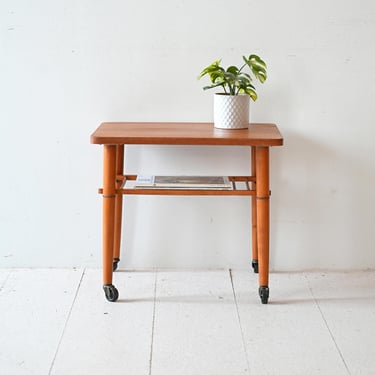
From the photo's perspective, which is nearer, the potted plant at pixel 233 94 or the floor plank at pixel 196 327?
the floor plank at pixel 196 327

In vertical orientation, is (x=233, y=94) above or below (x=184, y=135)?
above

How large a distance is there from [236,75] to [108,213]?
65 cm

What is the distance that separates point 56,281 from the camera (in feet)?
8.36

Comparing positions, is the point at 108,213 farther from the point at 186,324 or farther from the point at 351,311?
the point at 351,311

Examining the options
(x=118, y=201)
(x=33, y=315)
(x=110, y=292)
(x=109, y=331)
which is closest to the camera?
(x=109, y=331)

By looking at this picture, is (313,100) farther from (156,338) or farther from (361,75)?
(156,338)

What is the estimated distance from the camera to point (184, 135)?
2.29m

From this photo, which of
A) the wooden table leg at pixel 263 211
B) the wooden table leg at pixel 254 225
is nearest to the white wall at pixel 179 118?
the wooden table leg at pixel 254 225

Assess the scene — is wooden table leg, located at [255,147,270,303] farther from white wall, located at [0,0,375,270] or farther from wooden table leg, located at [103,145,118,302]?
wooden table leg, located at [103,145,118,302]

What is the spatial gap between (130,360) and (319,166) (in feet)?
3.61

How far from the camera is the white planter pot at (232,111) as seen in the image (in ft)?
7.70

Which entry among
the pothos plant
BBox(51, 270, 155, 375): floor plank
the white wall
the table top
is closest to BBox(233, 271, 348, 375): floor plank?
the white wall

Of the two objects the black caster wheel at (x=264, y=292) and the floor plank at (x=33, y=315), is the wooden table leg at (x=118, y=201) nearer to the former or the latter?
the floor plank at (x=33, y=315)

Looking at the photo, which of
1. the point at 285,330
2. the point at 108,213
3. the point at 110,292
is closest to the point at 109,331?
the point at 110,292
